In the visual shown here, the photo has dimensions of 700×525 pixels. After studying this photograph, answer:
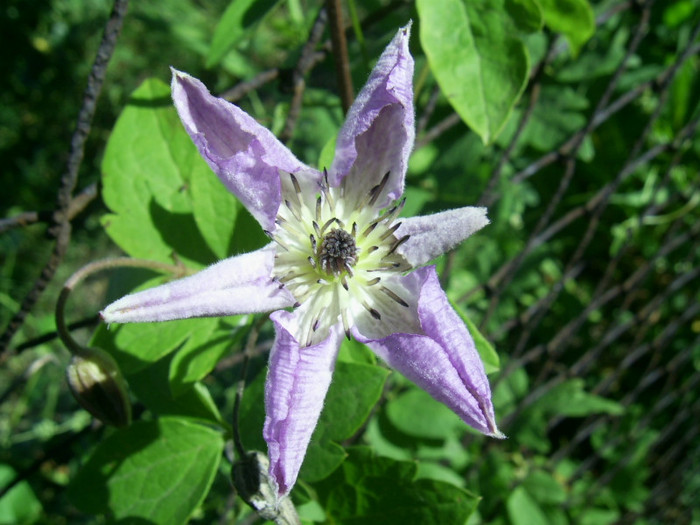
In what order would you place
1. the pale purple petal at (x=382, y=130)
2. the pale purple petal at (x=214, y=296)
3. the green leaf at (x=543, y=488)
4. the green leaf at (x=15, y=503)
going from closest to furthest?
the pale purple petal at (x=214, y=296), the pale purple petal at (x=382, y=130), the green leaf at (x=15, y=503), the green leaf at (x=543, y=488)

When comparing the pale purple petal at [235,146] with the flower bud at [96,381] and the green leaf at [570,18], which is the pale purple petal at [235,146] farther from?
the green leaf at [570,18]

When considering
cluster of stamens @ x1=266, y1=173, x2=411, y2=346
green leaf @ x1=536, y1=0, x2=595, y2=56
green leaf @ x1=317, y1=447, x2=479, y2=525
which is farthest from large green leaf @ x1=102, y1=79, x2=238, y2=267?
green leaf @ x1=536, y1=0, x2=595, y2=56

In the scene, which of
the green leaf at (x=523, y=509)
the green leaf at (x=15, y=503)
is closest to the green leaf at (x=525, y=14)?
the green leaf at (x=523, y=509)

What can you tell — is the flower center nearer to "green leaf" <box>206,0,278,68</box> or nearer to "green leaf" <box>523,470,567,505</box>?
"green leaf" <box>206,0,278,68</box>

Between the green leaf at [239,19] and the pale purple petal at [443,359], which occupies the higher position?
the green leaf at [239,19]

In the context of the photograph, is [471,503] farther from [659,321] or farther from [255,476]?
[659,321]

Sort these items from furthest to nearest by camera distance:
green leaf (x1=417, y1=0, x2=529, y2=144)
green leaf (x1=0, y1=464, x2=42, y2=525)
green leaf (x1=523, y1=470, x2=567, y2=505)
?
green leaf (x1=523, y1=470, x2=567, y2=505) → green leaf (x1=0, y1=464, x2=42, y2=525) → green leaf (x1=417, y1=0, x2=529, y2=144)

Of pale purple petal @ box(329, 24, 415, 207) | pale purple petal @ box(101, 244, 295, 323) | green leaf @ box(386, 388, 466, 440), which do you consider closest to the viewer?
pale purple petal @ box(101, 244, 295, 323)
